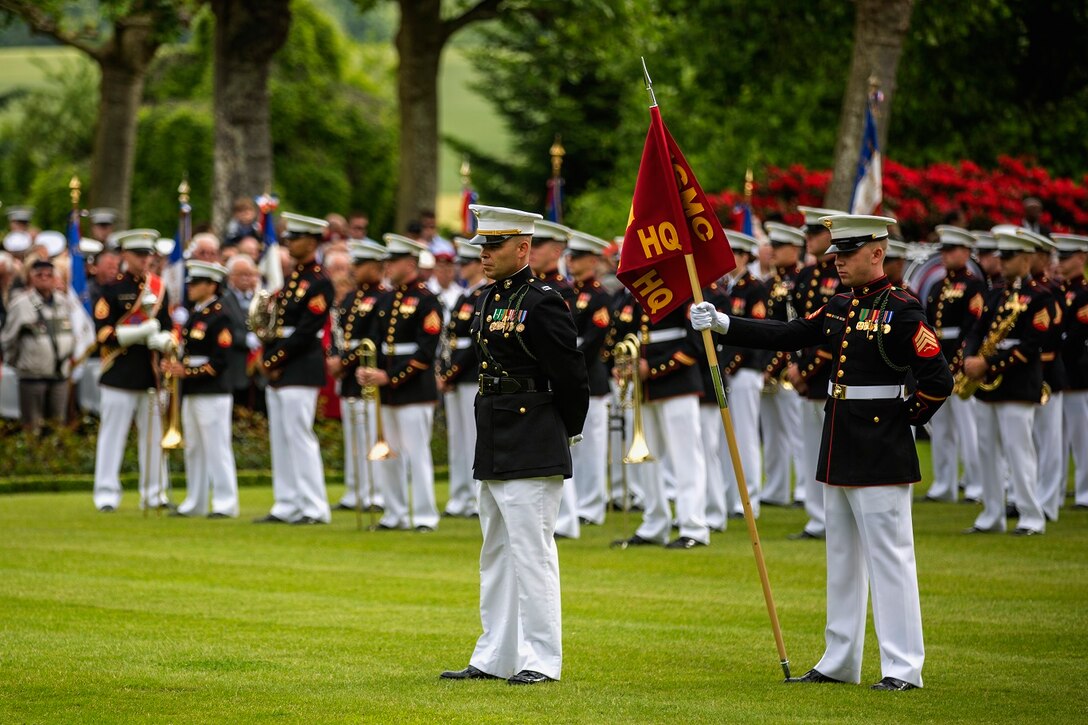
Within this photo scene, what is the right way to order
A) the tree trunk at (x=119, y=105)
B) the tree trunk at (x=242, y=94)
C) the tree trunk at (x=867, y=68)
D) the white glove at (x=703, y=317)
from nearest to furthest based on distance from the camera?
the white glove at (x=703, y=317)
the tree trunk at (x=867, y=68)
the tree trunk at (x=242, y=94)
the tree trunk at (x=119, y=105)

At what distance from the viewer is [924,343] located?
9203 millimetres

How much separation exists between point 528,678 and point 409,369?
290 inches

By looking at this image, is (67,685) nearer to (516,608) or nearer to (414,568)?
(516,608)

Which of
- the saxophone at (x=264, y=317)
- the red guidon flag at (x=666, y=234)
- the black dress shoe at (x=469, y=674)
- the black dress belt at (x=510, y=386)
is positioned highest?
the red guidon flag at (x=666, y=234)

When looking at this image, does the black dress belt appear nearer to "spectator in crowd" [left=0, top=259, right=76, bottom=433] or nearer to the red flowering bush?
"spectator in crowd" [left=0, top=259, right=76, bottom=433]

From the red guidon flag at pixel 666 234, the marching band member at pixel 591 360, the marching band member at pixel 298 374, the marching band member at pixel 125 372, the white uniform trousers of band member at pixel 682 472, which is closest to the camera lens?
the red guidon flag at pixel 666 234

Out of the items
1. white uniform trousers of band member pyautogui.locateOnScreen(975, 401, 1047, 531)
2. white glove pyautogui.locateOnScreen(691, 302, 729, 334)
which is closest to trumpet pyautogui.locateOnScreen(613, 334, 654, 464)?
white uniform trousers of band member pyautogui.locateOnScreen(975, 401, 1047, 531)

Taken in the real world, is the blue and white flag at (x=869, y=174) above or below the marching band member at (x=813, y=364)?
above

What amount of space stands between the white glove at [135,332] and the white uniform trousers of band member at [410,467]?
2.68 m

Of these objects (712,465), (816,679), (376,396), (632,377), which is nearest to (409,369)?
(376,396)

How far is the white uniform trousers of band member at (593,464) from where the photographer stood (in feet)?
55.6

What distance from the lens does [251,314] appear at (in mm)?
17438

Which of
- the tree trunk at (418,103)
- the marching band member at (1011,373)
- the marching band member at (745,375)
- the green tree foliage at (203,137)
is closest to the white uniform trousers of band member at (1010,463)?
the marching band member at (1011,373)

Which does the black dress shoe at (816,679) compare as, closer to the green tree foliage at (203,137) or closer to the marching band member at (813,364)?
the marching band member at (813,364)
